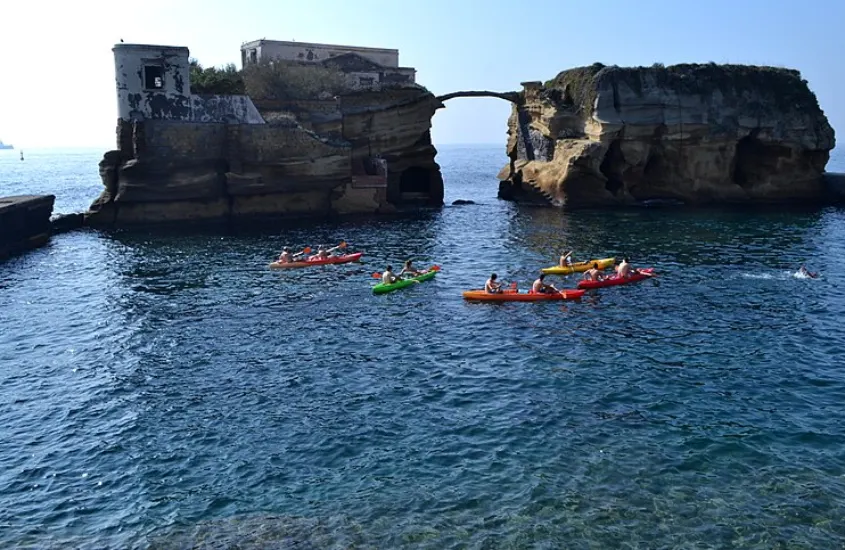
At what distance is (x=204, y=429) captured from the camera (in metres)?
18.7

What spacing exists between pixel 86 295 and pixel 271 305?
8981mm

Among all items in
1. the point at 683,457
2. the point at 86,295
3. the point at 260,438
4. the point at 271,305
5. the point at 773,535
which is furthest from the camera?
the point at 86,295

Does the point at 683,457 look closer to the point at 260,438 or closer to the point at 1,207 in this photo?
the point at 260,438

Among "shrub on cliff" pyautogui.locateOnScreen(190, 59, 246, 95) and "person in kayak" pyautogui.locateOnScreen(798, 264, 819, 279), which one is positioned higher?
"shrub on cliff" pyautogui.locateOnScreen(190, 59, 246, 95)

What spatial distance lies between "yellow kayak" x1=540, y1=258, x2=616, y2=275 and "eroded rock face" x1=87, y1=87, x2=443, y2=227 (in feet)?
71.8

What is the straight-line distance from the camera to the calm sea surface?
14602 mm

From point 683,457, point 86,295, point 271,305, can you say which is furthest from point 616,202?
point 683,457

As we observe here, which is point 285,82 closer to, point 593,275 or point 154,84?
point 154,84

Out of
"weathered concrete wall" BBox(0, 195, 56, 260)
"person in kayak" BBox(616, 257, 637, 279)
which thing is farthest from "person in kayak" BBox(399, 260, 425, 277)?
"weathered concrete wall" BBox(0, 195, 56, 260)

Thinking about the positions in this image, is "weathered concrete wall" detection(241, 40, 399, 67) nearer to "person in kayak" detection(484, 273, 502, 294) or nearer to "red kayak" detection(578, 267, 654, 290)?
"person in kayak" detection(484, 273, 502, 294)

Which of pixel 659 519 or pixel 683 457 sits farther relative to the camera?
pixel 683 457

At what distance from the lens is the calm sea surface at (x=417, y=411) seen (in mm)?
14602

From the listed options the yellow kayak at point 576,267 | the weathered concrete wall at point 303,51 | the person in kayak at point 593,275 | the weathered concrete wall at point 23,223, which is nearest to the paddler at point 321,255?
the yellow kayak at point 576,267

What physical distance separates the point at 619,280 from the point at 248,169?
28.1m
